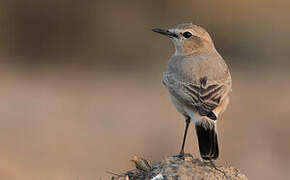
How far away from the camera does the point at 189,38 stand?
945 cm

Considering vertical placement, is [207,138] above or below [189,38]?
below

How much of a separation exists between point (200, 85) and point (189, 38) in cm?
119

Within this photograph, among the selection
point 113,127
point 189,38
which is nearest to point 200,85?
point 189,38

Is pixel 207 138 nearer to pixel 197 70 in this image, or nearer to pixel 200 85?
pixel 200 85

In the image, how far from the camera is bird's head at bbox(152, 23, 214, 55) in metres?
9.41

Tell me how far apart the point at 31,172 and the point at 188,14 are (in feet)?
37.9

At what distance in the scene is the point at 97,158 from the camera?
640 inches

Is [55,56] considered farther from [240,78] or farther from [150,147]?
[150,147]

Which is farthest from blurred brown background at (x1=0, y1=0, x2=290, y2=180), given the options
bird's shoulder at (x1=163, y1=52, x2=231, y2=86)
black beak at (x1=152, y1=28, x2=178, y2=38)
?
bird's shoulder at (x1=163, y1=52, x2=231, y2=86)

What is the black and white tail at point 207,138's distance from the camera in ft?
25.0

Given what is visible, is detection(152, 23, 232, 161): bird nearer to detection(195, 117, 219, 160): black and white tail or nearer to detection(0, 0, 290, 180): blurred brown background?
detection(195, 117, 219, 160): black and white tail

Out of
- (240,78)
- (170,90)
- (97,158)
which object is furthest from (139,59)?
(170,90)

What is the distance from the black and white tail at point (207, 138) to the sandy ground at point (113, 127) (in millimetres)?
6969

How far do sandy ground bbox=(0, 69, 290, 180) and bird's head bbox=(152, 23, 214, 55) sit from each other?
19.0 feet
